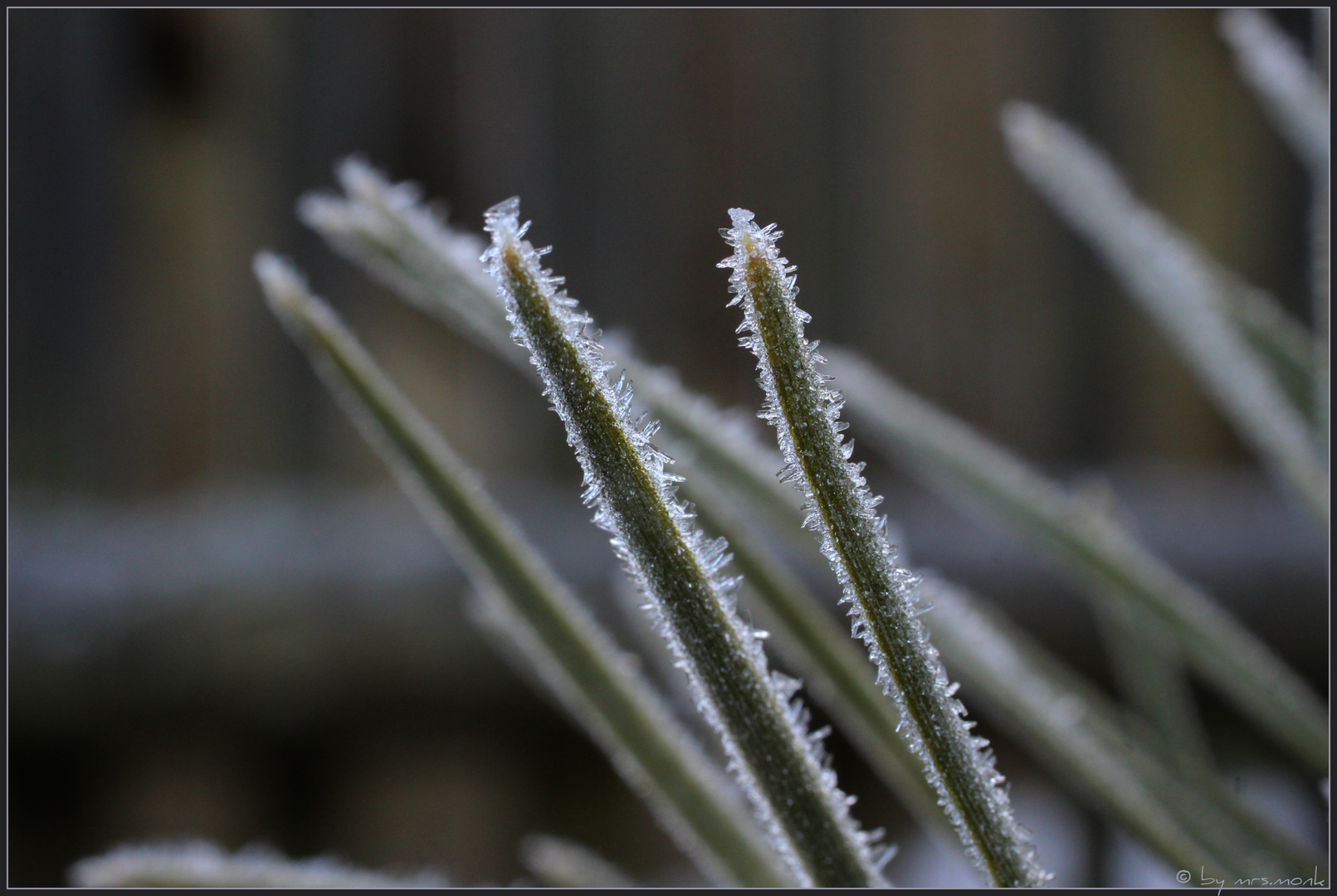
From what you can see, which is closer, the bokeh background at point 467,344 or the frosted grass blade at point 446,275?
the frosted grass blade at point 446,275

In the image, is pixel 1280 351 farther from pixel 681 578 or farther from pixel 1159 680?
pixel 681 578

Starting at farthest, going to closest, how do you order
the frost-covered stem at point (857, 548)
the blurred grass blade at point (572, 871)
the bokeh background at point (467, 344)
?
the bokeh background at point (467, 344), the blurred grass blade at point (572, 871), the frost-covered stem at point (857, 548)

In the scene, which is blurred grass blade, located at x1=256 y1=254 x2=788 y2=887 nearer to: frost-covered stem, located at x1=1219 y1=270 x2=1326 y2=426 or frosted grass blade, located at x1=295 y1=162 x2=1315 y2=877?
frosted grass blade, located at x1=295 y1=162 x2=1315 y2=877

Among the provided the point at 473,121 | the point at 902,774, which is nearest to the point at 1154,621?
the point at 902,774

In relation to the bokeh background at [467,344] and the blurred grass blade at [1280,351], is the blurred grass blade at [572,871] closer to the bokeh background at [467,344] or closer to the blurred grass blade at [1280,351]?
the blurred grass blade at [1280,351]

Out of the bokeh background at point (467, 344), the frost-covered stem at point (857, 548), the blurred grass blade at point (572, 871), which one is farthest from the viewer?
the bokeh background at point (467, 344)

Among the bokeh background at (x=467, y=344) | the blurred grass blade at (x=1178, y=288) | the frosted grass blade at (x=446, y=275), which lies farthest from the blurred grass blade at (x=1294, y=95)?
the bokeh background at (x=467, y=344)

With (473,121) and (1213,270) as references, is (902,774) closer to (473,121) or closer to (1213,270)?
(1213,270)
